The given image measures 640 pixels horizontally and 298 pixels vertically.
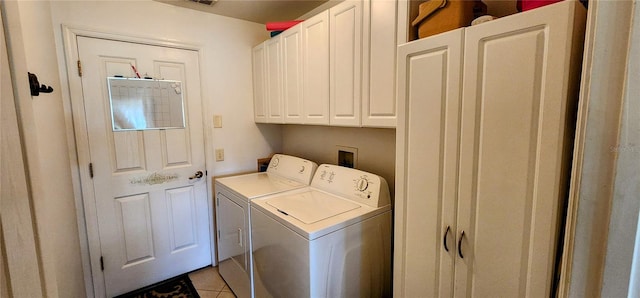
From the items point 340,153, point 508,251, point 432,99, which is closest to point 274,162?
point 340,153

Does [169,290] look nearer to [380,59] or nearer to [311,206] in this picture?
[311,206]

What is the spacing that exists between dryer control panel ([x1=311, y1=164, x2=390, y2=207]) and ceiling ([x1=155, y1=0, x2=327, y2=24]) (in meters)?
1.33

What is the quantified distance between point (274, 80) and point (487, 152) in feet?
5.74

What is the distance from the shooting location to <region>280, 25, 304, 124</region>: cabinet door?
2008mm

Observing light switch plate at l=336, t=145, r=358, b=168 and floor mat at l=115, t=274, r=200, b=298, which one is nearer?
light switch plate at l=336, t=145, r=358, b=168

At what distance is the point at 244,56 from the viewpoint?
2.55 m

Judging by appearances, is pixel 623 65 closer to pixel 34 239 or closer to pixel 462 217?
pixel 462 217

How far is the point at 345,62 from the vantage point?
1.67 m

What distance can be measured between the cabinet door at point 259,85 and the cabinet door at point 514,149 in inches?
71.5

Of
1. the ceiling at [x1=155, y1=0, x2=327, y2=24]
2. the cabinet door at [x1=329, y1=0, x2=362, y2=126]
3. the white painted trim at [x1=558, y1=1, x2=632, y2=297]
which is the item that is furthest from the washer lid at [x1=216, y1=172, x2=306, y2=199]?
the white painted trim at [x1=558, y1=1, x2=632, y2=297]

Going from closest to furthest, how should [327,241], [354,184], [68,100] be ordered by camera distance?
1. [327,241]
2. [354,184]
3. [68,100]

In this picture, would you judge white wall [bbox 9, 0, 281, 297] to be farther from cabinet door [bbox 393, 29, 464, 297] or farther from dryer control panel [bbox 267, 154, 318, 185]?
cabinet door [bbox 393, 29, 464, 297]

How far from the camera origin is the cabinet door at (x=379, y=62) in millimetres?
1408

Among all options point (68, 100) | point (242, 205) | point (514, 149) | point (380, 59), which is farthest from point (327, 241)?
point (68, 100)
